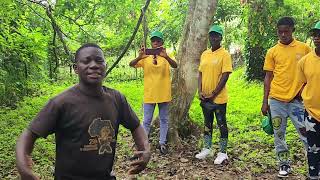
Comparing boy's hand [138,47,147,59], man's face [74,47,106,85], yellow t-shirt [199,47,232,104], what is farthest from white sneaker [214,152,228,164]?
man's face [74,47,106,85]

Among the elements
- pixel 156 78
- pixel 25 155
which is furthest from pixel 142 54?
pixel 25 155

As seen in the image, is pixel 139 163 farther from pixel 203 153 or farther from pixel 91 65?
pixel 203 153

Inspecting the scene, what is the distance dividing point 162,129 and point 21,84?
636 centimetres

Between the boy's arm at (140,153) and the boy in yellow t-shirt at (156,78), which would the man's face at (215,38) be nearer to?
the boy in yellow t-shirt at (156,78)

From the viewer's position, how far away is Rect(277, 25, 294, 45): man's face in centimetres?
537

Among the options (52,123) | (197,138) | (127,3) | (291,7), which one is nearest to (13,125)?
(127,3)

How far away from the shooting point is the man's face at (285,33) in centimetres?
537

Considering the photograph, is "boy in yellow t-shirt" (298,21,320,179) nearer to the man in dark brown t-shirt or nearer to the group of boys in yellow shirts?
the group of boys in yellow shirts

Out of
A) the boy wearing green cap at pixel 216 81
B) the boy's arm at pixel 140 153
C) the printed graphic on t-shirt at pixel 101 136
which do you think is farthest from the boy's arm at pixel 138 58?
the printed graphic on t-shirt at pixel 101 136

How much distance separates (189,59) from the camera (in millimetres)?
7016

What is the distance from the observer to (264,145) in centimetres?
750

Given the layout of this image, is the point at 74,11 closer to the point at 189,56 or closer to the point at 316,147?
the point at 189,56

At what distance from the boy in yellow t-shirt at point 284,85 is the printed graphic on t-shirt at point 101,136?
10.1 ft

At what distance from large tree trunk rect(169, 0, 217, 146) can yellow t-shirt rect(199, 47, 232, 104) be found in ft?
2.27
